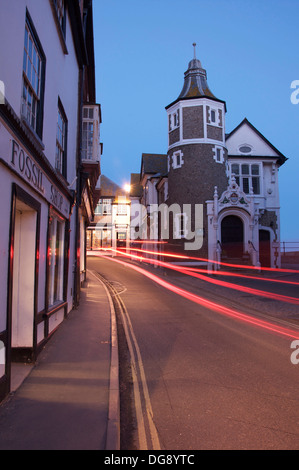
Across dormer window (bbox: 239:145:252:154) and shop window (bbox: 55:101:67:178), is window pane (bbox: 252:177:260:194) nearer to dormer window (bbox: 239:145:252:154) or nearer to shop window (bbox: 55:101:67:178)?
dormer window (bbox: 239:145:252:154)

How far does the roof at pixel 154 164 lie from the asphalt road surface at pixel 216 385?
104 feet

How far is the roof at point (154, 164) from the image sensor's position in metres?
40.7

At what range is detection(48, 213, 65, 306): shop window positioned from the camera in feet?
28.4

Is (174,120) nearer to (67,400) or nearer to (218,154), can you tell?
(218,154)

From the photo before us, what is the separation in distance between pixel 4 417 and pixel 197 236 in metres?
24.8

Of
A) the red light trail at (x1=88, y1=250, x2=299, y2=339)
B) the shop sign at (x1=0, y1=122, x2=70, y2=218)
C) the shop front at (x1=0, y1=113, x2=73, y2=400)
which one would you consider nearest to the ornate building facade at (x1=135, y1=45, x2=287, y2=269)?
the red light trail at (x1=88, y1=250, x2=299, y2=339)

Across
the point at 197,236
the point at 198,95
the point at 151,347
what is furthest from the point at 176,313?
the point at 198,95

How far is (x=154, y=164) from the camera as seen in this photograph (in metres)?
42.2

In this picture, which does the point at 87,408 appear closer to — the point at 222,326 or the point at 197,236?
the point at 222,326

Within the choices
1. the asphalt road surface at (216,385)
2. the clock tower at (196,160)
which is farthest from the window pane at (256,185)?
the asphalt road surface at (216,385)

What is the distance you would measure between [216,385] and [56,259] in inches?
221

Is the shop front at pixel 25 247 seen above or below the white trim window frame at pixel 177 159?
below

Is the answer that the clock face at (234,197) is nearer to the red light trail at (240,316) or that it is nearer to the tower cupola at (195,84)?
the tower cupola at (195,84)

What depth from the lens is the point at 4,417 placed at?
4.23m
